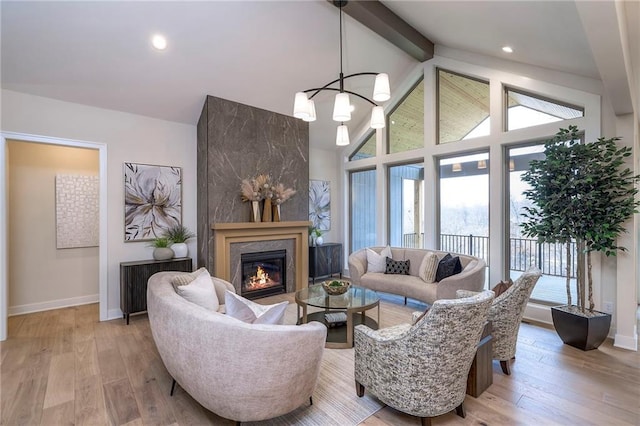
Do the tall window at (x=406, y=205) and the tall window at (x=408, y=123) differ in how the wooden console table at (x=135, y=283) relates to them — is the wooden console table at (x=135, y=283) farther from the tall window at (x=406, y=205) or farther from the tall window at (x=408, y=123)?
the tall window at (x=408, y=123)

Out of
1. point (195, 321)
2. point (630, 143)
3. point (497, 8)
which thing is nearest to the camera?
point (195, 321)

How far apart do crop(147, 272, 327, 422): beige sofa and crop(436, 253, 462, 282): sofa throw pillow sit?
9.37 ft

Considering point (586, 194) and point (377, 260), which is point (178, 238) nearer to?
point (377, 260)

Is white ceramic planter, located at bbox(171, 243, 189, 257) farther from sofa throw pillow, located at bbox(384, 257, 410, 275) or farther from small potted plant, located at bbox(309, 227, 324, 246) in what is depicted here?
sofa throw pillow, located at bbox(384, 257, 410, 275)

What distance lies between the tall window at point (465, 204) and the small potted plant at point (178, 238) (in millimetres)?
4283

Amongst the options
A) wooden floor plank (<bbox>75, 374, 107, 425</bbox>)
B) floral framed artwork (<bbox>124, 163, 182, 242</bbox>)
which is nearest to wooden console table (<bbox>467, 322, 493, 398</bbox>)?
wooden floor plank (<bbox>75, 374, 107, 425</bbox>)

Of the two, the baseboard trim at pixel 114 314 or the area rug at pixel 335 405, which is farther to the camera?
the baseboard trim at pixel 114 314

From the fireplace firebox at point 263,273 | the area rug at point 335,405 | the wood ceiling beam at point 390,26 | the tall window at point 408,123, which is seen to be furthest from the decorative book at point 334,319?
the wood ceiling beam at point 390,26

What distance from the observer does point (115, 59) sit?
3578 millimetres

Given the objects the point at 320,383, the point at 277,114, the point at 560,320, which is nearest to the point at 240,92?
the point at 277,114

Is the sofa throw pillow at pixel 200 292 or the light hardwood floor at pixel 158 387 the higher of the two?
the sofa throw pillow at pixel 200 292

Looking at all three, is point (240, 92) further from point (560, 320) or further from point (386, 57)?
point (560, 320)

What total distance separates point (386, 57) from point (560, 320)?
4483 mm

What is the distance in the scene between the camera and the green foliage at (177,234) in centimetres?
463
